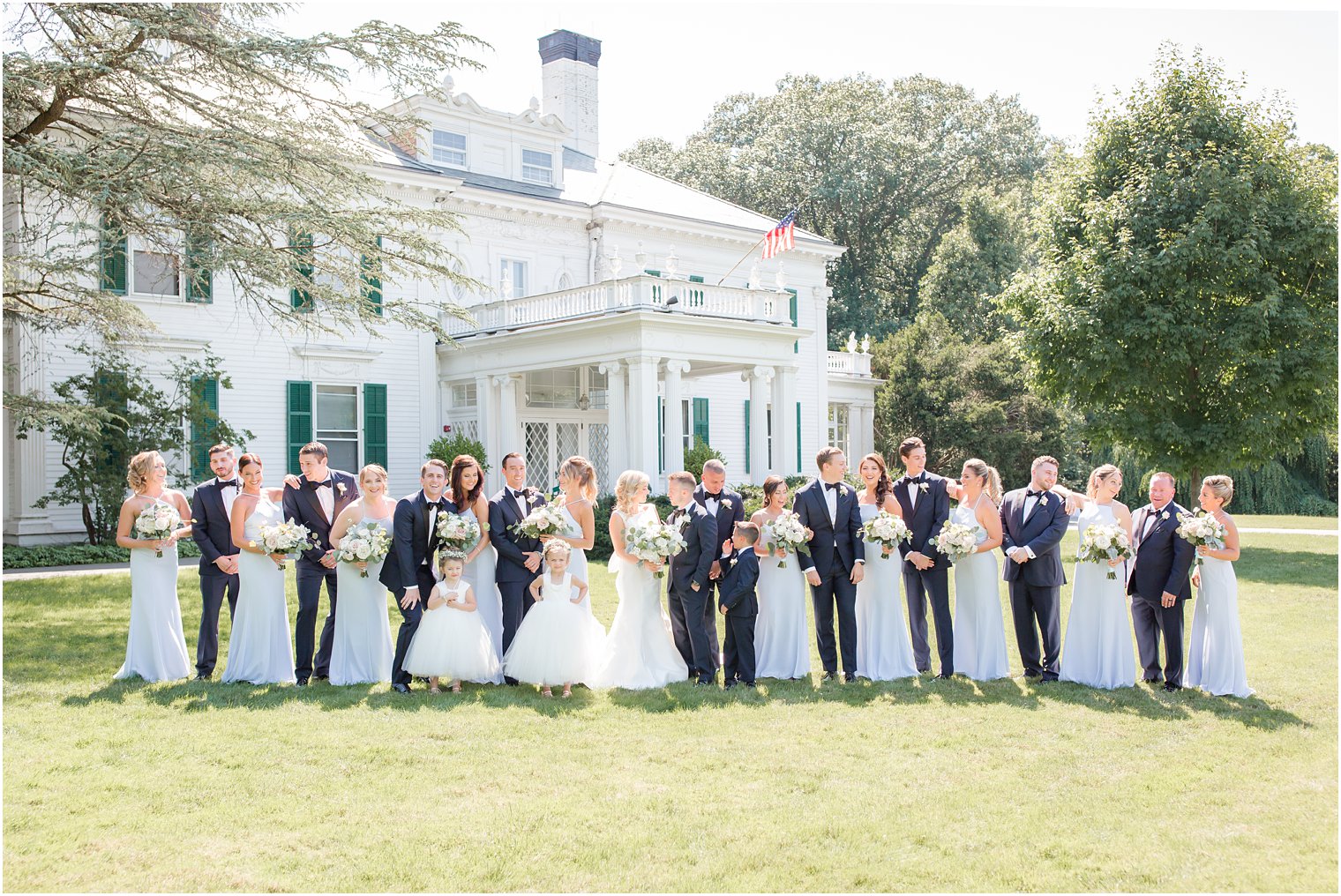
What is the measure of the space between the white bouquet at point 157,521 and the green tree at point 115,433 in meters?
9.71

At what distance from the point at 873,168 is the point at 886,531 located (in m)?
41.8

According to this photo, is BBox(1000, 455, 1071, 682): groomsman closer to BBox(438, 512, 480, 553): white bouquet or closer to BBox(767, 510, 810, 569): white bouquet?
BBox(767, 510, 810, 569): white bouquet

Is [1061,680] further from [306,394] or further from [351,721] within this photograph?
[306,394]

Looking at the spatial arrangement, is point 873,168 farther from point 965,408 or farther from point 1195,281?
point 1195,281

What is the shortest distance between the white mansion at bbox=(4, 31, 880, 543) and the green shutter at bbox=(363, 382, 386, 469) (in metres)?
0.04

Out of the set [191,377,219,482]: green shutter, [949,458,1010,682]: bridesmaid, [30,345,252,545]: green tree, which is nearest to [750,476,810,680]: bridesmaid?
[949,458,1010,682]: bridesmaid

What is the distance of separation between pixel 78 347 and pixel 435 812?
15534 mm

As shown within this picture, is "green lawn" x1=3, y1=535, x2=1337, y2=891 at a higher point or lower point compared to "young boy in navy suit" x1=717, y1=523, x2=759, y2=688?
lower

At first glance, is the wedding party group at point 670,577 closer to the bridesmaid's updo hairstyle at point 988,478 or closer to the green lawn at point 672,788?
the bridesmaid's updo hairstyle at point 988,478

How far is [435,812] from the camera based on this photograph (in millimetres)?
5902

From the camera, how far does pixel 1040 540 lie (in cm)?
919

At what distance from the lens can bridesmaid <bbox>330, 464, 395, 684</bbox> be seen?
924 centimetres

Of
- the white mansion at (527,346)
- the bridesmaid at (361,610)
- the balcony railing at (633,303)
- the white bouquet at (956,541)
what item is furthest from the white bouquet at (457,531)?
the balcony railing at (633,303)

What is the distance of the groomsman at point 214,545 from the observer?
31.1 ft
